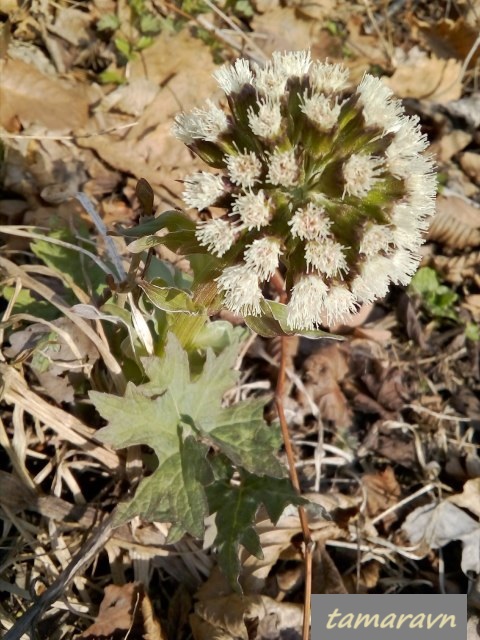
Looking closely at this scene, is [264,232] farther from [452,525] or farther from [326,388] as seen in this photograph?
[452,525]

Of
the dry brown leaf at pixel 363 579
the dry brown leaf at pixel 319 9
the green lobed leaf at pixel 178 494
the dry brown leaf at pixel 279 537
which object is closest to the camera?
the green lobed leaf at pixel 178 494

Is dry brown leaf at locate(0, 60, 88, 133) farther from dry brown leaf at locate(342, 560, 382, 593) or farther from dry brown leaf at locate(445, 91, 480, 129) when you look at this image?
dry brown leaf at locate(342, 560, 382, 593)

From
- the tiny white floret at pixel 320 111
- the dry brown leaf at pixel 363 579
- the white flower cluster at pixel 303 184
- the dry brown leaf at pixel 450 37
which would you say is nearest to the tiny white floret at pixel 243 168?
the white flower cluster at pixel 303 184

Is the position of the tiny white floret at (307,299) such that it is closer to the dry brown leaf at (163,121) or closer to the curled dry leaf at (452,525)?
the curled dry leaf at (452,525)

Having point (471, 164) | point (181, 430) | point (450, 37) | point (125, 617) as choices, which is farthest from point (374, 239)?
point (450, 37)

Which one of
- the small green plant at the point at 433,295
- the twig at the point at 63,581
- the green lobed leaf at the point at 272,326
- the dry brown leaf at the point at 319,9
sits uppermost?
the dry brown leaf at the point at 319,9

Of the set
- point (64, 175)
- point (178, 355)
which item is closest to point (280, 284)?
point (178, 355)
